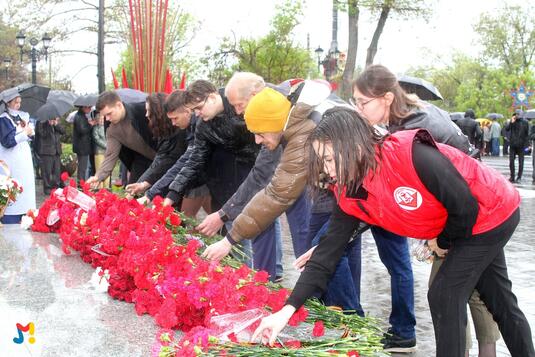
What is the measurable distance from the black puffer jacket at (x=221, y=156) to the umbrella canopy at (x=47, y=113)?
24.9 ft

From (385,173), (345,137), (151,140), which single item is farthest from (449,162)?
(151,140)

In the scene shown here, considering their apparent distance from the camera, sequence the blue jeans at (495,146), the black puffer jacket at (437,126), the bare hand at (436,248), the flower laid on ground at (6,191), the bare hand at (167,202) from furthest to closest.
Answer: the blue jeans at (495,146) < the flower laid on ground at (6,191) < the bare hand at (167,202) < the black puffer jacket at (437,126) < the bare hand at (436,248)

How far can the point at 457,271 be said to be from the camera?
242 cm

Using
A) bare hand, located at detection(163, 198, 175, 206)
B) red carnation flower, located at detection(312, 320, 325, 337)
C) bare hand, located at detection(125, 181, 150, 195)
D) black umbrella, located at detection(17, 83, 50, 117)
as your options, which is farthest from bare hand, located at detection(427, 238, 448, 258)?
black umbrella, located at detection(17, 83, 50, 117)

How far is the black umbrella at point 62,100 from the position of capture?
12.2m

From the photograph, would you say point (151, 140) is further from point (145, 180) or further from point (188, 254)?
point (188, 254)

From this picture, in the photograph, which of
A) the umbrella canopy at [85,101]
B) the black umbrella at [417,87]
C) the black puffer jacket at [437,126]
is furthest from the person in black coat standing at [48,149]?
the black puffer jacket at [437,126]

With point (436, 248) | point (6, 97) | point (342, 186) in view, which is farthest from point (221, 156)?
point (6, 97)

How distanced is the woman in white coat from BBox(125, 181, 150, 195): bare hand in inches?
93.2

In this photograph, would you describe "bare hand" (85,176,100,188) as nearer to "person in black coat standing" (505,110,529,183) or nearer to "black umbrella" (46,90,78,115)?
"black umbrella" (46,90,78,115)

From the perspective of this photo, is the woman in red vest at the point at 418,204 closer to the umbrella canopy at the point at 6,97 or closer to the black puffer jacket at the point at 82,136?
the umbrella canopy at the point at 6,97

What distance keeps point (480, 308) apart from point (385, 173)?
1.26 meters

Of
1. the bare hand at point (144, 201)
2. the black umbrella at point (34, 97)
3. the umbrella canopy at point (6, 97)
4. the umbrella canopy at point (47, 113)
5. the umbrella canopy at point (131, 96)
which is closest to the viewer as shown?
the bare hand at point (144, 201)

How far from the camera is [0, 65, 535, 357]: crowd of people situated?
90.4 inches
